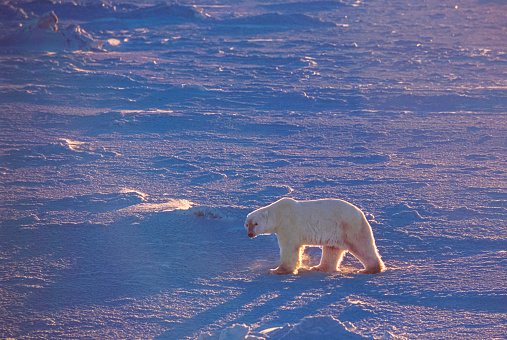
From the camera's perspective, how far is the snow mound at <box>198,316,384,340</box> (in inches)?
149

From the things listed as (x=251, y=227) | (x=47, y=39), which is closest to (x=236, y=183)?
(x=251, y=227)

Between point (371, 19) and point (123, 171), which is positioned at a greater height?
A: point (371, 19)

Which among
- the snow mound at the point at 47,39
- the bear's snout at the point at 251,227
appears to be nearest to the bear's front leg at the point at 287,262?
the bear's snout at the point at 251,227

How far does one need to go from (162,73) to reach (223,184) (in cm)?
880

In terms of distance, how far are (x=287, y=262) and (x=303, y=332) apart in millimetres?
1487

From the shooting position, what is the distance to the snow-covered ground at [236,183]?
177 inches

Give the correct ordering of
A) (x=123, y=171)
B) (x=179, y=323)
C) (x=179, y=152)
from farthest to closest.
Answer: (x=179, y=152) → (x=123, y=171) → (x=179, y=323)

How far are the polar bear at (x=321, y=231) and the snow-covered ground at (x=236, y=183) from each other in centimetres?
23

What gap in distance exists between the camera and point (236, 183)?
26.4 feet

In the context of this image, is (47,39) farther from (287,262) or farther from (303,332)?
(303,332)

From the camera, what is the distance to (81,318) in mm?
4422

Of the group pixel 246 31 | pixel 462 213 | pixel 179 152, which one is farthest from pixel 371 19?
pixel 462 213

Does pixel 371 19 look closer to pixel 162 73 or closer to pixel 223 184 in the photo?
pixel 162 73

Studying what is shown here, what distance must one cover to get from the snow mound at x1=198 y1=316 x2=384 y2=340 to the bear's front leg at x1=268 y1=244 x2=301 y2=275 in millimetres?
1319
